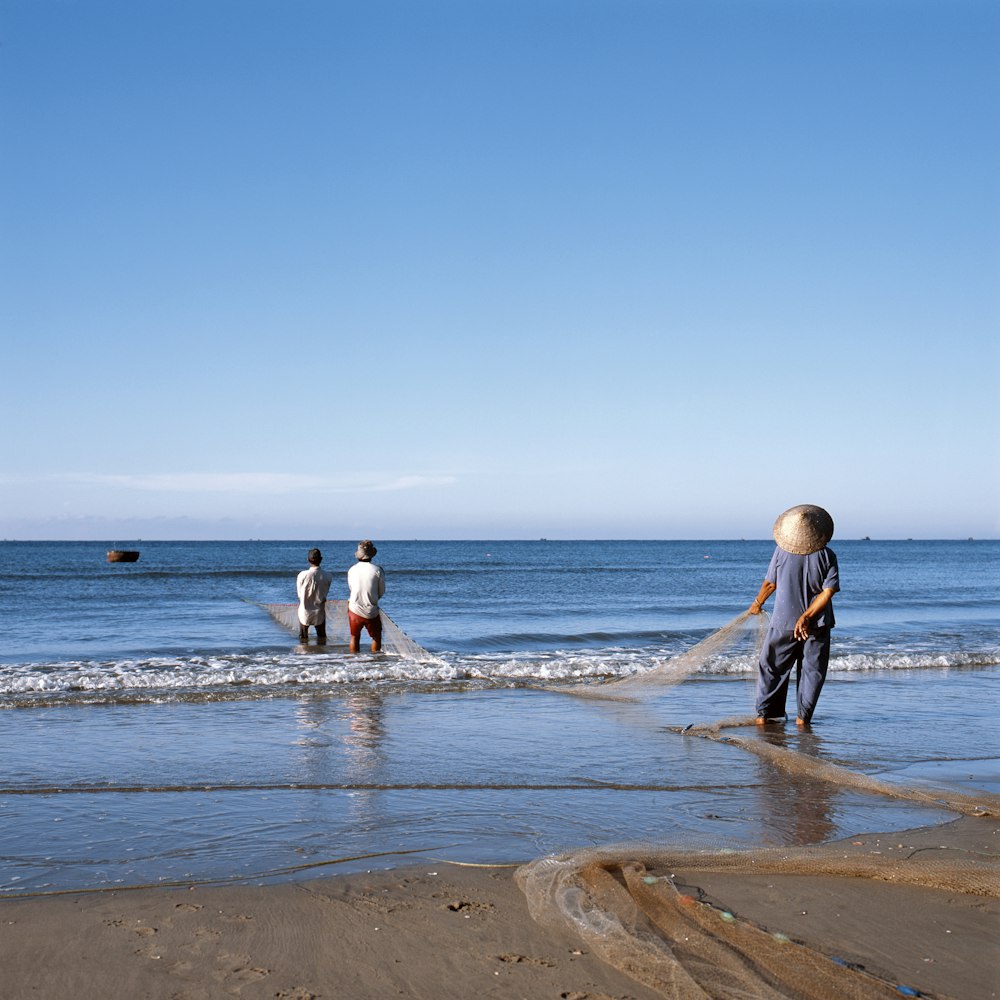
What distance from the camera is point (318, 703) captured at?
30.8 feet

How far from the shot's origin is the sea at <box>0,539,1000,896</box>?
472 cm

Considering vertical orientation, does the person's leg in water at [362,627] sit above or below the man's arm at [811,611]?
below

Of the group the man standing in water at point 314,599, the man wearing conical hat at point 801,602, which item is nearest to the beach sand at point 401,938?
the man wearing conical hat at point 801,602

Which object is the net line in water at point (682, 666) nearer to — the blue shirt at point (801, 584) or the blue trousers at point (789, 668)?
the blue trousers at point (789, 668)

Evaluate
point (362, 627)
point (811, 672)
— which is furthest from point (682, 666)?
point (362, 627)

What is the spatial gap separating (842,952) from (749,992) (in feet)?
2.11

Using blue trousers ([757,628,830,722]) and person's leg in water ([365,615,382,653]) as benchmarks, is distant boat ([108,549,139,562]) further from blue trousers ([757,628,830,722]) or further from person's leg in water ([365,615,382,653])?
blue trousers ([757,628,830,722])

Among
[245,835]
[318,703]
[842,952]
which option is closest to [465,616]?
[318,703]

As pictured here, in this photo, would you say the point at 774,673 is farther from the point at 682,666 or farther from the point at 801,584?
the point at 682,666

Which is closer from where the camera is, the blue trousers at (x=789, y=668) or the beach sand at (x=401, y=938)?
the beach sand at (x=401, y=938)

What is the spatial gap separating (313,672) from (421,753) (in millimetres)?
4772

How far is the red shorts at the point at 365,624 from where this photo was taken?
12227 millimetres

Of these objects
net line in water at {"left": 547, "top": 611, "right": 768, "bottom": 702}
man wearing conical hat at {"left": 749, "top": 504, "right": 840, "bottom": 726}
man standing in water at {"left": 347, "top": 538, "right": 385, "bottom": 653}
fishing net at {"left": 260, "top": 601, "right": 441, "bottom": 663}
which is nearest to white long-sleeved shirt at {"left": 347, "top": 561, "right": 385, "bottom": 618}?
man standing in water at {"left": 347, "top": 538, "right": 385, "bottom": 653}

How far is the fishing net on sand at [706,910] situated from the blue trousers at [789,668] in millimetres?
3242
